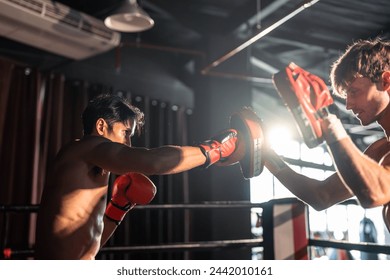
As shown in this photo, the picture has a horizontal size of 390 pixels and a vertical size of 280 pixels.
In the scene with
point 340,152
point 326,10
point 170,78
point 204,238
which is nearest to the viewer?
point 340,152

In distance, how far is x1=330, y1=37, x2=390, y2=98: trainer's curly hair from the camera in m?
1.37

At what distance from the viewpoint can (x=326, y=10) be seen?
11.7ft

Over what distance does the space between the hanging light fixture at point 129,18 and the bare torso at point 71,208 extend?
1.56 m

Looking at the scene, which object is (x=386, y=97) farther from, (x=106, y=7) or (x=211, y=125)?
(x=106, y=7)

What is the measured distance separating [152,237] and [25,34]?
2.08m

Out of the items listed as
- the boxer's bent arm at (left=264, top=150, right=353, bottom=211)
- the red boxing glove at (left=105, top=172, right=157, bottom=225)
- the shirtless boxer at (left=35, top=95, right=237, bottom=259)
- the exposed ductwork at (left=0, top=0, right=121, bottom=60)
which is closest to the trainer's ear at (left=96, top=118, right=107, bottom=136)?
the shirtless boxer at (left=35, top=95, right=237, bottom=259)

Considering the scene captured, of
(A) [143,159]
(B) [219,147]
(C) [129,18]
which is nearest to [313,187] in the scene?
(B) [219,147]

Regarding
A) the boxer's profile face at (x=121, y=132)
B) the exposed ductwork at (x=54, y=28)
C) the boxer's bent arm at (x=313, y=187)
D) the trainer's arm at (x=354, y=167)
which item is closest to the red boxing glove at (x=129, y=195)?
the boxer's profile face at (x=121, y=132)

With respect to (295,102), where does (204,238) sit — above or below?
below

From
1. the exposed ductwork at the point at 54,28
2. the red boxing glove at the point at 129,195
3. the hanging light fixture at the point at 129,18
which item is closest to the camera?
the red boxing glove at the point at 129,195

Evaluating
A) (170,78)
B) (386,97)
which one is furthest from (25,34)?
(386,97)

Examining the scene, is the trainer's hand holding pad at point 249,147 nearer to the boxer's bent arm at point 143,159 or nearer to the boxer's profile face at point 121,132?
the boxer's bent arm at point 143,159

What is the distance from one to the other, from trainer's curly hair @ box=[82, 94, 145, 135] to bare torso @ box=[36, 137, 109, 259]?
106 mm

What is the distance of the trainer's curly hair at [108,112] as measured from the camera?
1.53 meters
